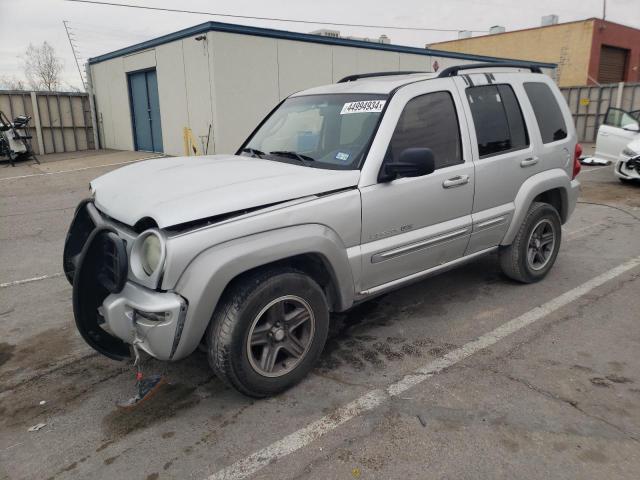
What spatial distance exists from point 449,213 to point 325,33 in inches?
547

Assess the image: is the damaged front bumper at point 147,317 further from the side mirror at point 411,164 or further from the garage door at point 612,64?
the garage door at point 612,64

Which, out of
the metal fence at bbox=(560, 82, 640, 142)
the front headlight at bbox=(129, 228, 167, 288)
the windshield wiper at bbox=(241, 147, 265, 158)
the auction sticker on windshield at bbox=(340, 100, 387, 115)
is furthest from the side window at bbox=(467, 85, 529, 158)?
the metal fence at bbox=(560, 82, 640, 142)

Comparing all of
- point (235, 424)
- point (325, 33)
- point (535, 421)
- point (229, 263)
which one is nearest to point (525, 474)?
point (535, 421)

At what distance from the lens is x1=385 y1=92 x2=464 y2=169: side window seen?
363 centimetres

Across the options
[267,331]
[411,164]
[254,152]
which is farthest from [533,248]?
[267,331]

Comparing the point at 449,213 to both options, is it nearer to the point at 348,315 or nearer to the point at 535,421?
the point at 348,315

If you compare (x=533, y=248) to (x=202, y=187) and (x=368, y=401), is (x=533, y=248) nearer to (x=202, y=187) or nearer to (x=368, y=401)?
(x=368, y=401)

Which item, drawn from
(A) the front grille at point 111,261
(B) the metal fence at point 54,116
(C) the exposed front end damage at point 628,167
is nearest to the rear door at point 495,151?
(A) the front grille at point 111,261

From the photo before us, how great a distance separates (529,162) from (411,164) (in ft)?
5.82

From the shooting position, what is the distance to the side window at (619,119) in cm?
1109

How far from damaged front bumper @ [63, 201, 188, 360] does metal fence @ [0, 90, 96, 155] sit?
1701 cm

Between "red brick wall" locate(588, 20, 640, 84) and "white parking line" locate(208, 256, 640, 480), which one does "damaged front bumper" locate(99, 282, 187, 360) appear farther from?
"red brick wall" locate(588, 20, 640, 84)

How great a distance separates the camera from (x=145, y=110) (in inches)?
654

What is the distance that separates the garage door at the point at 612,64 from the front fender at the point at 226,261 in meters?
30.2
